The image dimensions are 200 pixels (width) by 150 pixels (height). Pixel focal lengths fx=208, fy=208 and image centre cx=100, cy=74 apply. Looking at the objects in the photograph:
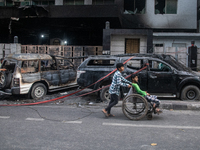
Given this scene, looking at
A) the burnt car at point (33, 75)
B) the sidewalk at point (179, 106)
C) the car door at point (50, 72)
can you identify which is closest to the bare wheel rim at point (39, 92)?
the burnt car at point (33, 75)

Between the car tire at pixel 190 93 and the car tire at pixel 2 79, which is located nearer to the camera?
the car tire at pixel 190 93

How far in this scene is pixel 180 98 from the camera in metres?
7.82

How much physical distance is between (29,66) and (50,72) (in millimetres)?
979

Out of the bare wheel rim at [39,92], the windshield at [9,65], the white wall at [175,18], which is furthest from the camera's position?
the white wall at [175,18]

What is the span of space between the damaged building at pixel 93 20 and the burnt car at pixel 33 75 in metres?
7.78

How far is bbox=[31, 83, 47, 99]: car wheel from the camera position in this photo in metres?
8.59

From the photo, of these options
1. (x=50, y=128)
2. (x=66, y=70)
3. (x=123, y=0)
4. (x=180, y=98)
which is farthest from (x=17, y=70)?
(x=123, y=0)

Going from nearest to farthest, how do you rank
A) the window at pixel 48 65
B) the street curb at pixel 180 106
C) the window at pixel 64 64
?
the street curb at pixel 180 106, the window at pixel 48 65, the window at pixel 64 64

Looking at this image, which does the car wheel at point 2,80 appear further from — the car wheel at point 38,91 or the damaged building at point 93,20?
the damaged building at point 93,20

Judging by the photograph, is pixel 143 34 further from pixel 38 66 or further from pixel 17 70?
pixel 17 70

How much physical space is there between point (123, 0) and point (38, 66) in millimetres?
13888

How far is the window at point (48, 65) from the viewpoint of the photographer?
926 cm

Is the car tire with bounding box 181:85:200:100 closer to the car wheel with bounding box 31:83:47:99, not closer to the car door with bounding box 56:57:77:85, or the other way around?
the car door with bounding box 56:57:77:85

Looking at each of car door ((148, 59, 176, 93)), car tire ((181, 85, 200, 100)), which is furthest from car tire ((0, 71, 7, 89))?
car tire ((181, 85, 200, 100))
